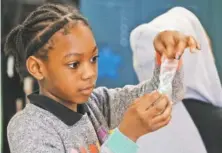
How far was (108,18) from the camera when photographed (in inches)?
40.8

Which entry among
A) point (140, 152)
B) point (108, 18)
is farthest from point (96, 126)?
point (108, 18)

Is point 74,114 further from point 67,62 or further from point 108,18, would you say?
point 108,18

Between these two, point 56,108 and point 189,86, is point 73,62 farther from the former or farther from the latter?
point 189,86

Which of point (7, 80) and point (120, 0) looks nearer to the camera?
point (120, 0)

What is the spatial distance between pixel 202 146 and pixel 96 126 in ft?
0.84

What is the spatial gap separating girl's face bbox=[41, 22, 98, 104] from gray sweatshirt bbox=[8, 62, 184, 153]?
4 cm

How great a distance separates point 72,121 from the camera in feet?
2.49

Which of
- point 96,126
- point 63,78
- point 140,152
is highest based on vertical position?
point 63,78

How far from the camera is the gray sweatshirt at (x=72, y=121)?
69 cm

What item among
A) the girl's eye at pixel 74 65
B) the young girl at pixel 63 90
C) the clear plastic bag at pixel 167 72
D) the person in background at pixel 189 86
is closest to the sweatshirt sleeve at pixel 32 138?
the young girl at pixel 63 90

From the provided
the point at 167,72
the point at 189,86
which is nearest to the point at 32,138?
the point at 167,72

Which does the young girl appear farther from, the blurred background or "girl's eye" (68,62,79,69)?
the blurred background

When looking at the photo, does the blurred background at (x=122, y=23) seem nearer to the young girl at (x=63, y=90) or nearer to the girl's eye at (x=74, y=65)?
the young girl at (x=63, y=90)

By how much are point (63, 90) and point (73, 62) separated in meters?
0.05
